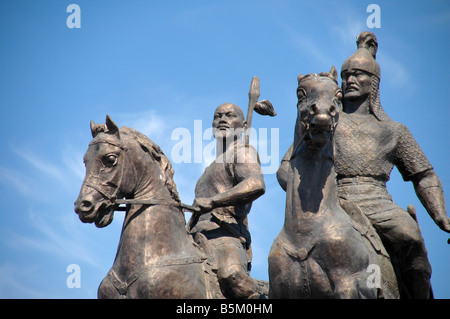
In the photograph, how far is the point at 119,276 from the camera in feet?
37.0

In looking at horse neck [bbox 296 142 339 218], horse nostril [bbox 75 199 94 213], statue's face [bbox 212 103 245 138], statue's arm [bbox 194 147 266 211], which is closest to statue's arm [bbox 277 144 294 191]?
horse neck [bbox 296 142 339 218]

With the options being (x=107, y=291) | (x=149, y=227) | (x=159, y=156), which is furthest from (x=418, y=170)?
(x=107, y=291)

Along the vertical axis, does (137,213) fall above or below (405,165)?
below

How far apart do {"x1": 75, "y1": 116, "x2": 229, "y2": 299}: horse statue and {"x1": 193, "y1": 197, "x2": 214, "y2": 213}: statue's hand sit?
487 millimetres

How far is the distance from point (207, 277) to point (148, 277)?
1075 millimetres

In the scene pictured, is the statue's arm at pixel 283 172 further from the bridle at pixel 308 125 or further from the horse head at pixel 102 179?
the horse head at pixel 102 179

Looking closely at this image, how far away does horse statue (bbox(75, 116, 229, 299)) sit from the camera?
11195mm

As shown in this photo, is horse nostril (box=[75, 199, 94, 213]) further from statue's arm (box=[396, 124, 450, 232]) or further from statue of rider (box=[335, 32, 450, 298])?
statue's arm (box=[396, 124, 450, 232])

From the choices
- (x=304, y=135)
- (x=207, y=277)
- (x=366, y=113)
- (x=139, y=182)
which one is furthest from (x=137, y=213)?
(x=366, y=113)

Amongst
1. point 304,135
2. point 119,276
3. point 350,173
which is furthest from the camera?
point 350,173

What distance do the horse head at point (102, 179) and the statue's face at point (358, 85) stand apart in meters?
3.65

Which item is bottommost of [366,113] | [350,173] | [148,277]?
[148,277]

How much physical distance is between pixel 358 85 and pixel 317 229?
3.57 m

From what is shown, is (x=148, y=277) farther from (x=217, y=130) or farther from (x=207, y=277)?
(x=217, y=130)
